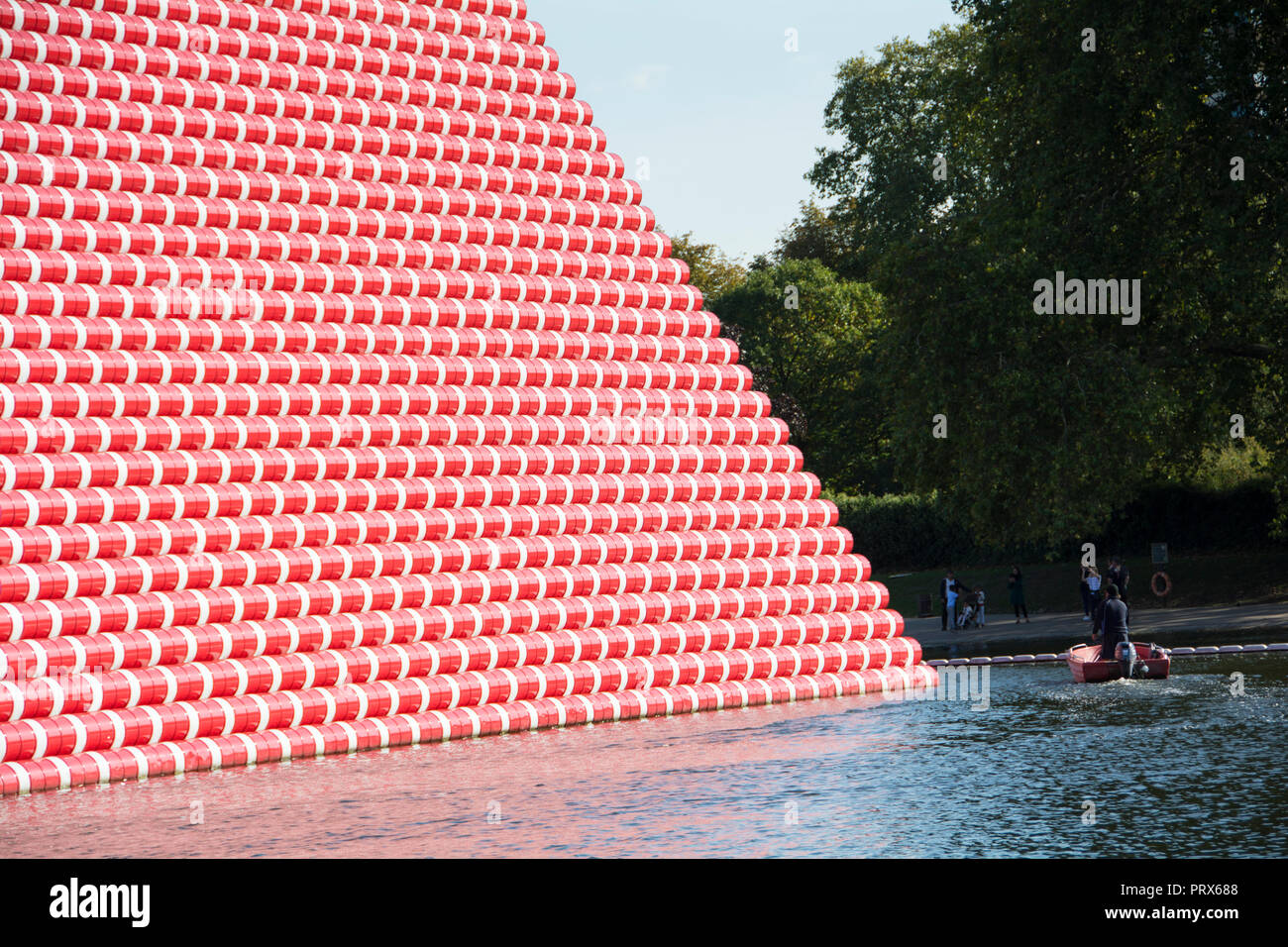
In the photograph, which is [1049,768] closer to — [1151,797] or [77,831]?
[1151,797]

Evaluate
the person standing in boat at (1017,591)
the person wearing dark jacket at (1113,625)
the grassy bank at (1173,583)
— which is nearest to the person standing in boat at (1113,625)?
the person wearing dark jacket at (1113,625)

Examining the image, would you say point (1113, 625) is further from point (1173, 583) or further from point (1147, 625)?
point (1173, 583)

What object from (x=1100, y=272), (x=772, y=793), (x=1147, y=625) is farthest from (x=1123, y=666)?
(x=1100, y=272)

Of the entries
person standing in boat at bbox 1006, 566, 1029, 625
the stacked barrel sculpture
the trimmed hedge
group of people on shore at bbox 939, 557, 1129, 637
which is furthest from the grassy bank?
the stacked barrel sculpture

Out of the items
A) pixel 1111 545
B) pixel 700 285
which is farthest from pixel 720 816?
pixel 700 285

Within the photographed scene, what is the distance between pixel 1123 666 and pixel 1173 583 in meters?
19.2

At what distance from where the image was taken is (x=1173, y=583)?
42.3 m

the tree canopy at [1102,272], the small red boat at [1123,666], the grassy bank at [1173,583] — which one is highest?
the tree canopy at [1102,272]

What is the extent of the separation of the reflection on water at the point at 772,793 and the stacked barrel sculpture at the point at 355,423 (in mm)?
1599

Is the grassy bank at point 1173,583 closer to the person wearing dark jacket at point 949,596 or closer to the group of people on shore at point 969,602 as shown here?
the group of people on shore at point 969,602

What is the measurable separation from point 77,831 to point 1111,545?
38.0m

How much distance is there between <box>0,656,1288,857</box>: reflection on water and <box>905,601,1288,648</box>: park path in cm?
1134

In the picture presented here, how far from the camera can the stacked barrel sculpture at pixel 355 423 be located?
20.5 metres

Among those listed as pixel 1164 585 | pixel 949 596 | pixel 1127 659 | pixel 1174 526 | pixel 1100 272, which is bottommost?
pixel 1127 659
